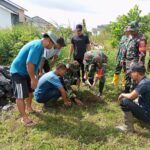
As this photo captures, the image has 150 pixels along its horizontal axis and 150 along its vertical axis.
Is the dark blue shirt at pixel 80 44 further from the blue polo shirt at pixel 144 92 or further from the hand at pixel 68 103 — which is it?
the blue polo shirt at pixel 144 92

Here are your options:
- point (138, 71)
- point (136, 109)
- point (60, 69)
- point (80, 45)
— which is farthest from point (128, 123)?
point (80, 45)

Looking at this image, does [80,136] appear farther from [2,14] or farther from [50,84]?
[2,14]

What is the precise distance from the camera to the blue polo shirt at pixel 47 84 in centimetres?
594

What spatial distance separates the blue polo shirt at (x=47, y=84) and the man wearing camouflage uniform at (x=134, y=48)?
5.23ft

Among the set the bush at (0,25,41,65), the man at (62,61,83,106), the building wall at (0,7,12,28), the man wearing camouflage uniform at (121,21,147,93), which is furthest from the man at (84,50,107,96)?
the building wall at (0,7,12,28)

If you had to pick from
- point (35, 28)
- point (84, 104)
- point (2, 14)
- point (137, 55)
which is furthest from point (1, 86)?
point (2, 14)

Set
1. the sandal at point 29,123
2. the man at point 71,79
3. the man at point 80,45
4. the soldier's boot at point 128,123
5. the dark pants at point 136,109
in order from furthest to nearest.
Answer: the man at point 80,45 → the man at point 71,79 → the sandal at point 29,123 → the soldier's boot at point 128,123 → the dark pants at point 136,109

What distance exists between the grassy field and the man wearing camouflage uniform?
3.06 feet

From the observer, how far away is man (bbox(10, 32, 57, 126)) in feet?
16.3

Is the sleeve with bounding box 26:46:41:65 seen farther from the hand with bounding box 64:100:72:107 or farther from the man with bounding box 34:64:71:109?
the hand with bounding box 64:100:72:107

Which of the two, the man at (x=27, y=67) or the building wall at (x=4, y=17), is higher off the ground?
the building wall at (x=4, y=17)

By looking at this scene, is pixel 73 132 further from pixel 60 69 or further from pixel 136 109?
pixel 60 69

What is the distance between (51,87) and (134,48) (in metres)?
1.91

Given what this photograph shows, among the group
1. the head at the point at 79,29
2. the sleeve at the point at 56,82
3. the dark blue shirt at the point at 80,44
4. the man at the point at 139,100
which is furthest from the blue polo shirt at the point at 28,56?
the dark blue shirt at the point at 80,44
